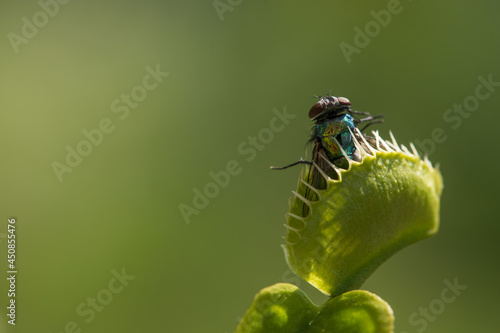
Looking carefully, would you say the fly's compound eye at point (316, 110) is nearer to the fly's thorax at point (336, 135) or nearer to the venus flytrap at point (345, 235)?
the fly's thorax at point (336, 135)

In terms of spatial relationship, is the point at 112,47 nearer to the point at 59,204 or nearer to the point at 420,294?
the point at 59,204

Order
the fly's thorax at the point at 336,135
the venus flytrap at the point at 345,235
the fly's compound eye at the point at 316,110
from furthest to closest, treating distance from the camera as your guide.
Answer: the fly's compound eye at the point at 316,110 → the fly's thorax at the point at 336,135 → the venus flytrap at the point at 345,235

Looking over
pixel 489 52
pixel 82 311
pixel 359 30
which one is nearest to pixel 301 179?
pixel 82 311

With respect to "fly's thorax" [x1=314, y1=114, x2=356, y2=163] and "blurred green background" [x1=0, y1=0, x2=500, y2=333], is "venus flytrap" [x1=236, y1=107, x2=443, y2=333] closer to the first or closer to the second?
"fly's thorax" [x1=314, y1=114, x2=356, y2=163]

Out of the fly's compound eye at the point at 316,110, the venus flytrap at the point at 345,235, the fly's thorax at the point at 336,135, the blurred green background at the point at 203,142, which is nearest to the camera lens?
the venus flytrap at the point at 345,235

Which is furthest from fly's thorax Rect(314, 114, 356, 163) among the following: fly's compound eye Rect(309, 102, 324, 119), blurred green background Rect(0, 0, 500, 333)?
blurred green background Rect(0, 0, 500, 333)

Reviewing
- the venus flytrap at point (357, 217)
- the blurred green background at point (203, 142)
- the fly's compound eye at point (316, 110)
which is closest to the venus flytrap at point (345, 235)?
the venus flytrap at point (357, 217)
